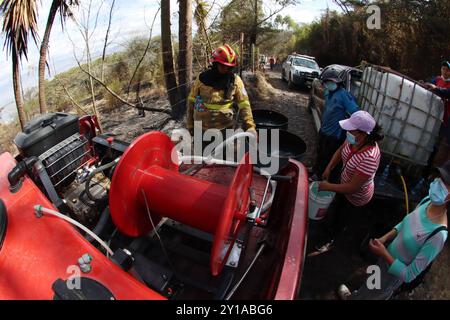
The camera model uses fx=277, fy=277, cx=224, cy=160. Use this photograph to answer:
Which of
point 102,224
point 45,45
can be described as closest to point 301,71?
point 45,45

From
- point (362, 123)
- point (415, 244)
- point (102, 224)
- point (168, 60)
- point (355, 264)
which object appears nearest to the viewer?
point (102, 224)

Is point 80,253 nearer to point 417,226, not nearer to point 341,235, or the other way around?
point 417,226

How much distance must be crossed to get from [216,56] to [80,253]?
2126 millimetres

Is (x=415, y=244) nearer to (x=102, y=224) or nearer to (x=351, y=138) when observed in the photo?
(x=351, y=138)

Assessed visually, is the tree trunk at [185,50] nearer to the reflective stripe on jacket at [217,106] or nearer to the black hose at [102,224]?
the reflective stripe on jacket at [217,106]

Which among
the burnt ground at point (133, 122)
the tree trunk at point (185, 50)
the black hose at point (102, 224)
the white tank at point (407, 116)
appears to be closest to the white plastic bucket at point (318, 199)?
the white tank at point (407, 116)

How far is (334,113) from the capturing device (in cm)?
379

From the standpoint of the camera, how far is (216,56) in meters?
2.77

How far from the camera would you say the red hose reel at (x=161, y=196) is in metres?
1.69

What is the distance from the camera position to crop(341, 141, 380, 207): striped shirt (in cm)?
253

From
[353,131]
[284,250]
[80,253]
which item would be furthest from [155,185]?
[353,131]

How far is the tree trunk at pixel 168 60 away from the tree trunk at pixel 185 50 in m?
0.12

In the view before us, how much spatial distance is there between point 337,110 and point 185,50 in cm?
292

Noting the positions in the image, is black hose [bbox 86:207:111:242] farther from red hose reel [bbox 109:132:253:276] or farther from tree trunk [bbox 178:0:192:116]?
tree trunk [bbox 178:0:192:116]
